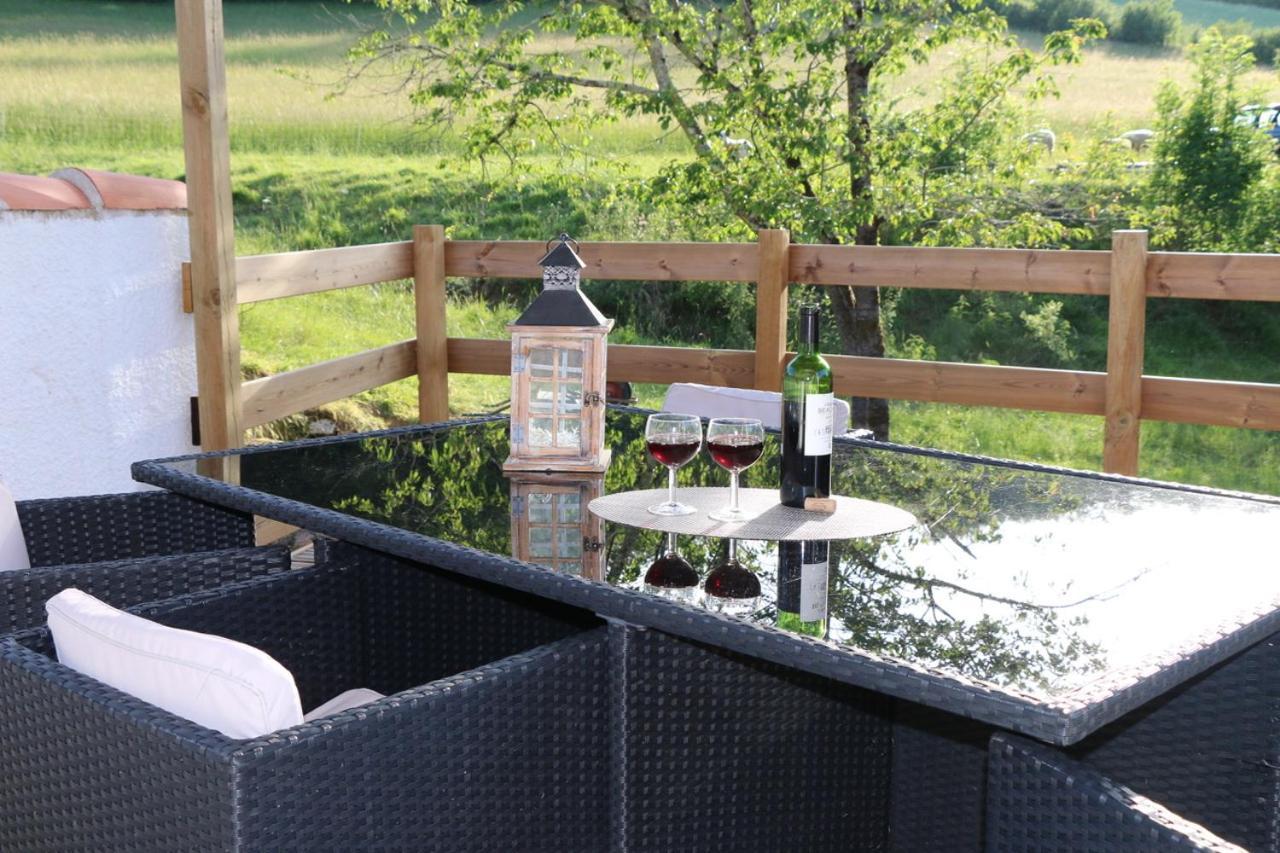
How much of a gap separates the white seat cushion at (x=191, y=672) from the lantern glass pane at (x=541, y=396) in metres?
0.83

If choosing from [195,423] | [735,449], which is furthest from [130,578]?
[195,423]

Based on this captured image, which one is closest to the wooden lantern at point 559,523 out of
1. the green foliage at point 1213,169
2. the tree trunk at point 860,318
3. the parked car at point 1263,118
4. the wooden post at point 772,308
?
the wooden post at point 772,308

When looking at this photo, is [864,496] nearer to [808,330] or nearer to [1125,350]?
[808,330]

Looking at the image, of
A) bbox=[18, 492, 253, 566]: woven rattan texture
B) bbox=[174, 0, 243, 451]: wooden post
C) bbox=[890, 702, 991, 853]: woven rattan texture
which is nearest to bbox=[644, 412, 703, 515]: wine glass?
bbox=[890, 702, 991, 853]: woven rattan texture

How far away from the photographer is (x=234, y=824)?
125 cm

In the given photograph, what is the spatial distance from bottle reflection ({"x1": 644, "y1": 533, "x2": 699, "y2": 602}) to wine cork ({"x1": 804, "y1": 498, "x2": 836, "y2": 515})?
0.24 m

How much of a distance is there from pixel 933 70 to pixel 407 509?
47.5ft

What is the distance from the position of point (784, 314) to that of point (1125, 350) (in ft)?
3.75

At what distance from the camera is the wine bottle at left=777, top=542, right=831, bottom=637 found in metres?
1.38

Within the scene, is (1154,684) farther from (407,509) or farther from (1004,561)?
(407,509)

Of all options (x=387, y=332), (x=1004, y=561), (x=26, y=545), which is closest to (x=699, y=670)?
(x=1004, y=561)

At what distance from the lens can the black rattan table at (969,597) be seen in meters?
1.25

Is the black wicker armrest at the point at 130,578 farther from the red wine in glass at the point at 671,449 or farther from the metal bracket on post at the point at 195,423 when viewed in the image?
the metal bracket on post at the point at 195,423

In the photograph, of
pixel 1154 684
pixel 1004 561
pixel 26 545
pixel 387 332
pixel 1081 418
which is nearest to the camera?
pixel 1154 684
